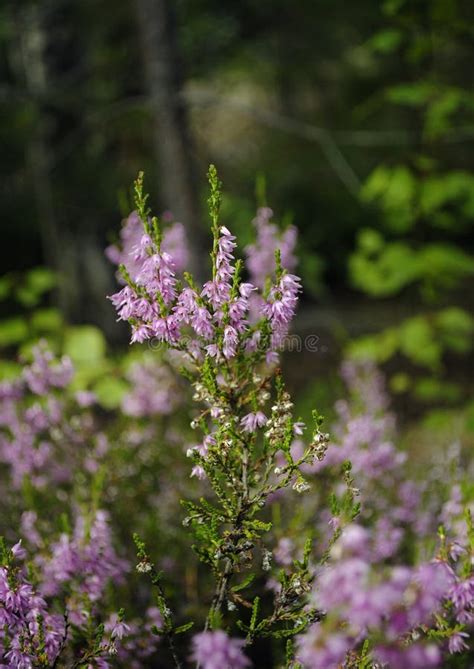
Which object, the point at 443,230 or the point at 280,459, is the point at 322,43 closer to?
the point at 443,230

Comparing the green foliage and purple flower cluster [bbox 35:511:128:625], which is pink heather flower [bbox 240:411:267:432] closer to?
purple flower cluster [bbox 35:511:128:625]

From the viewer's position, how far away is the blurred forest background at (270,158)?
4.82 metres

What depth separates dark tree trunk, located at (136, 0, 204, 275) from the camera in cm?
468

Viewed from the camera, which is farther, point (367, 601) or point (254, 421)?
point (254, 421)

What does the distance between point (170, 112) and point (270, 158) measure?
8614mm

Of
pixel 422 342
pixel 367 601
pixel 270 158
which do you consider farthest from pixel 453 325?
pixel 270 158

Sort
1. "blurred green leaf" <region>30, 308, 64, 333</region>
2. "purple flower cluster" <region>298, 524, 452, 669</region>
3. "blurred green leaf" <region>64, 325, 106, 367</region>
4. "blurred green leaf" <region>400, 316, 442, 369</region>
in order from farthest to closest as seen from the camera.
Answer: "blurred green leaf" <region>400, 316, 442, 369</region> < "blurred green leaf" <region>30, 308, 64, 333</region> < "blurred green leaf" <region>64, 325, 106, 367</region> < "purple flower cluster" <region>298, 524, 452, 669</region>

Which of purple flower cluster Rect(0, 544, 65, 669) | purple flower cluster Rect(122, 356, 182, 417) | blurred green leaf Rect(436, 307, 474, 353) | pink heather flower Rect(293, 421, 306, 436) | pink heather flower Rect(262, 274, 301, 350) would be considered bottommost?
purple flower cluster Rect(0, 544, 65, 669)

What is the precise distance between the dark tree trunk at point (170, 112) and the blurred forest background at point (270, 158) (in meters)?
0.01

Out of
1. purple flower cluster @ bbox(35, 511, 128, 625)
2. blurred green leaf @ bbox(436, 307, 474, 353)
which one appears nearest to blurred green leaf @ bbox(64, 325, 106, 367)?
purple flower cluster @ bbox(35, 511, 128, 625)

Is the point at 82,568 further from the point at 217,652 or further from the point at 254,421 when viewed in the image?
the point at 217,652

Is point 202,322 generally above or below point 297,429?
above

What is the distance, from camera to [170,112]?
15.4ft

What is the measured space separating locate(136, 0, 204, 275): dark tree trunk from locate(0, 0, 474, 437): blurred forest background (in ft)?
0.05
